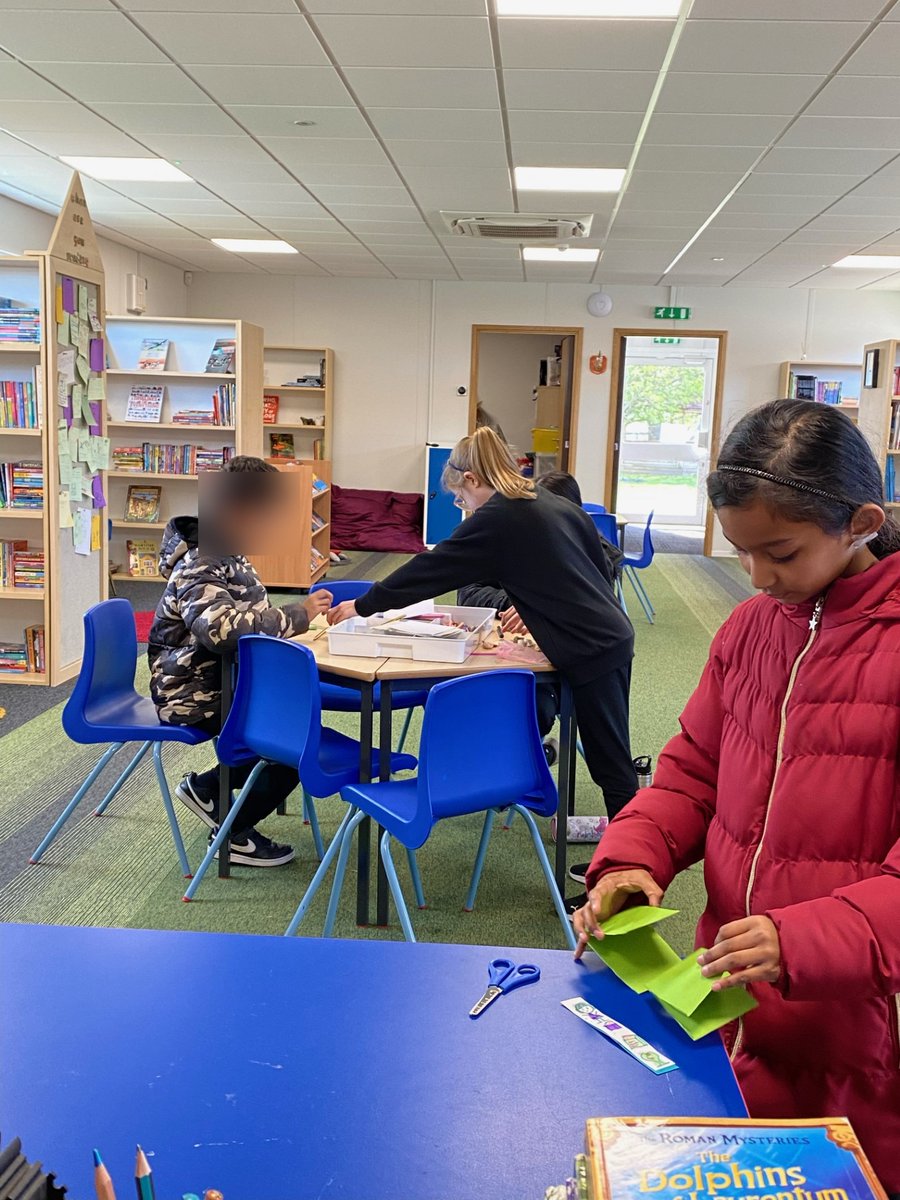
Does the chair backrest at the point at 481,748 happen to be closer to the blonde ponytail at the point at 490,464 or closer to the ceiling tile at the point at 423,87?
the blonde ponytail at the point at 490,464

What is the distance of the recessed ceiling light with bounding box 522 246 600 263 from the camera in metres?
9.12

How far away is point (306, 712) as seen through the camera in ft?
9.21

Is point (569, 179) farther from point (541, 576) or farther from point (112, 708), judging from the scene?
point (112, 708)

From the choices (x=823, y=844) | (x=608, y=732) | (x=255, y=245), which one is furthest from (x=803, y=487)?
(x=255, y=245)

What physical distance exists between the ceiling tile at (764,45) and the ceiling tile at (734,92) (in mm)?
91

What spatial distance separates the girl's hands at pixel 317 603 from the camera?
11.4 ft

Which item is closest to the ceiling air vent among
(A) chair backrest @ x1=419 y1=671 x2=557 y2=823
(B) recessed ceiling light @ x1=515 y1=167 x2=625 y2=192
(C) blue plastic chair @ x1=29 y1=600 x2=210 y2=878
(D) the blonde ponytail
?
(B) recessed ceiling light @ x1=515 y1=167 x2=625 y2=192

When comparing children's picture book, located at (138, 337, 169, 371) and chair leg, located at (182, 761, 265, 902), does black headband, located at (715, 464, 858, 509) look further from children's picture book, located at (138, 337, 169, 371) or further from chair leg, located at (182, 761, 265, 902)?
children's picture book, located at (138, 337, 169, 371)

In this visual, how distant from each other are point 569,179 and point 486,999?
612 cm

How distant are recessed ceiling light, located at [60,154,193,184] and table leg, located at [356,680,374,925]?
481cm

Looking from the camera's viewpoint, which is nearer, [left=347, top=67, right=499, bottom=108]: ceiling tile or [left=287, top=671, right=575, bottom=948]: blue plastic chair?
[left=287, top=671, right=575, bottom=948]: blue plastic chair

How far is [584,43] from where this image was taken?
416 centimetres

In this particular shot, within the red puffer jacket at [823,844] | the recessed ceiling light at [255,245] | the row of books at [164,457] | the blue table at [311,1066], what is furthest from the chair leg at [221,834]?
the recessed ceiling light at [255,245]

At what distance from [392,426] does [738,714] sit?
10567 mm
